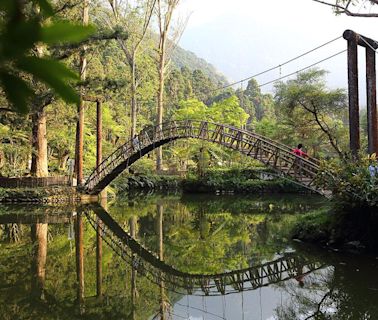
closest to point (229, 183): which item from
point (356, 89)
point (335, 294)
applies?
point (356, 89)

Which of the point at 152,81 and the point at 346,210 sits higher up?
the point at 152,81

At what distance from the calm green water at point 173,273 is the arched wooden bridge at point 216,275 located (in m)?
0.02

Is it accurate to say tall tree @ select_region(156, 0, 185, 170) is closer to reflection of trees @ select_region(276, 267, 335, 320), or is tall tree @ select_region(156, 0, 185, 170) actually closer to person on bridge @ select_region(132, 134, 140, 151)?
person on bridge @ select_region(132, 134, 140, 151)

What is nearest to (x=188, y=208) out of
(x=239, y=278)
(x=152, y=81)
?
(x=239, y=278)

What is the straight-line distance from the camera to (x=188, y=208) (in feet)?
56.5

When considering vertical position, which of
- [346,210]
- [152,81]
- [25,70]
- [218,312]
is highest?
[152,81]

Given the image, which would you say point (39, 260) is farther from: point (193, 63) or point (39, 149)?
point (193, 63)

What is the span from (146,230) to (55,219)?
10.3ft

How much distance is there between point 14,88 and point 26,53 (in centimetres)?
5

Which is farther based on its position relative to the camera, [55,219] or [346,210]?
[55,219]

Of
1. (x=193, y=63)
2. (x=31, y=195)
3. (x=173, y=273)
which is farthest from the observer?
(x=193, y=63)

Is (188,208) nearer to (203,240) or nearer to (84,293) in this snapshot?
(203,240)

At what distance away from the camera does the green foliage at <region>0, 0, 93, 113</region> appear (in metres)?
0.56

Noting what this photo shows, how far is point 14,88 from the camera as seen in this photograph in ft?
2.01
